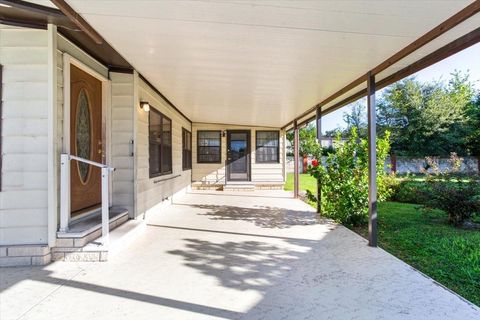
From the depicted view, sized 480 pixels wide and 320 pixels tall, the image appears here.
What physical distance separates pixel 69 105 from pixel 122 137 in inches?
52.1

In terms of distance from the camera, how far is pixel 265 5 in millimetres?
2527

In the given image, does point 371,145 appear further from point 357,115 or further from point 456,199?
point 357,115

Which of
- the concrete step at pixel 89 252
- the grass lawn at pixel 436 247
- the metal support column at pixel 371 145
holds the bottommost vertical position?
the grass lawn at pixel 436 247

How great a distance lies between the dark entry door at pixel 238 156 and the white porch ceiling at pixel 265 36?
691 centimetres

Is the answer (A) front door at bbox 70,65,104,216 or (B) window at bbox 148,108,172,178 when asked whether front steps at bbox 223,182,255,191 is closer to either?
(B) window at bbox 148,108,172,178

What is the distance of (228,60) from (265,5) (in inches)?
63.6

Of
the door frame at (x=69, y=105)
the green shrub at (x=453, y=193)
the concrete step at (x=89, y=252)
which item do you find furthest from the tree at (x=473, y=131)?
the concrete step at (x=89, y=252)

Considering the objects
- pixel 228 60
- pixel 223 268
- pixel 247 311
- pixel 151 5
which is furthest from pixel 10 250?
pixel 228 60

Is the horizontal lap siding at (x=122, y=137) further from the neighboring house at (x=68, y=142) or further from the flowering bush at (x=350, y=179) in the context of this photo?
the flowering bush at (x=350, y=179)

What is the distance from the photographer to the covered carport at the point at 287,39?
2.59 m

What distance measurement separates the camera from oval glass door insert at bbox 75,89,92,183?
4.33 meters

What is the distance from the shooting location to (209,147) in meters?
12.2

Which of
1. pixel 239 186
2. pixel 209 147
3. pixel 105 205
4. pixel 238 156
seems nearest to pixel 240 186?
Answer: pixel 239 186

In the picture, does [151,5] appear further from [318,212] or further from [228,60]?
[318,212]
